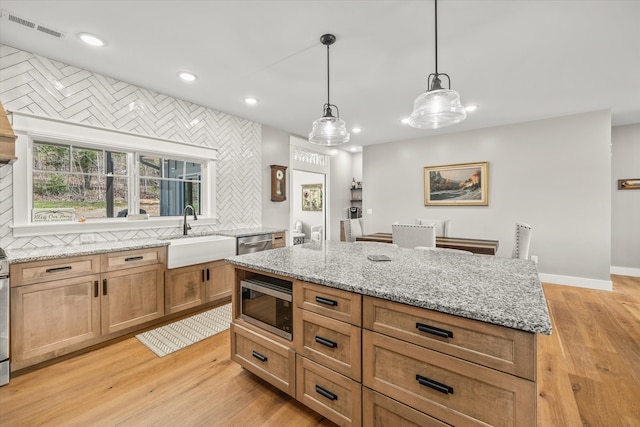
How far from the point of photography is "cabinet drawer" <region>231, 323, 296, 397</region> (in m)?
1.66

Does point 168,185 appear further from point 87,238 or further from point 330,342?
point 330,342

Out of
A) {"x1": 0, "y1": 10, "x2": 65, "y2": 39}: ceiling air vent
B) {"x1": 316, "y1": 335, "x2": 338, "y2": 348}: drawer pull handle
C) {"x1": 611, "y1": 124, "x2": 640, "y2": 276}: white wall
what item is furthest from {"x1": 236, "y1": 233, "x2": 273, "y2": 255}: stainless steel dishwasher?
{"x1": 611, "y1": 124, "x2": 640, "y2": 276}: white wall

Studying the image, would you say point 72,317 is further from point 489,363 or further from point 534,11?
point 534,11

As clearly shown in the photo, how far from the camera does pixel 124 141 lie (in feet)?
10.1

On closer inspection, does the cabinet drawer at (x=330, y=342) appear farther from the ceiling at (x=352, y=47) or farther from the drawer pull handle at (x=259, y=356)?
the ceiling at (x=352, y=47)

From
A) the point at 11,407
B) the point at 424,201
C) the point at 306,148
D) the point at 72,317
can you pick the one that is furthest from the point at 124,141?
the point at 424,201

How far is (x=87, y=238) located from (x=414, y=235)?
3505 millimetres

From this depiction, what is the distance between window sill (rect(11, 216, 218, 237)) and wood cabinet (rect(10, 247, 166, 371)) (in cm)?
61

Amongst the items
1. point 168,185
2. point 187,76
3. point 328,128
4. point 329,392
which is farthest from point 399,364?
point 168,185

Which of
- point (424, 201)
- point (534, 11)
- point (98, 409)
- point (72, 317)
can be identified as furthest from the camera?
point (424, 201)

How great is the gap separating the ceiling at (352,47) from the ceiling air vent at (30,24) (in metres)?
0.05

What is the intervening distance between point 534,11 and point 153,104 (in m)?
3.78

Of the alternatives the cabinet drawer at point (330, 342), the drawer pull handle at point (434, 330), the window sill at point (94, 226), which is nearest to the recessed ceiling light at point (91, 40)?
the window sill at point (94, 226)

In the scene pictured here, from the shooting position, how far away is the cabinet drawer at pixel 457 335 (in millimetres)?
959
